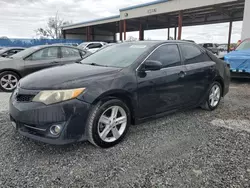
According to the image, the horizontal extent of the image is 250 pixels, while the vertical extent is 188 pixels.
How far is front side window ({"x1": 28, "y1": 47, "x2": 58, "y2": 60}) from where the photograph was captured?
22.1 feet

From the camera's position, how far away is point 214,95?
4668mm

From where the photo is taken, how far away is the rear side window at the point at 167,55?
3.52 meters

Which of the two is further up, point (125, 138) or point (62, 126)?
point (62, 126)

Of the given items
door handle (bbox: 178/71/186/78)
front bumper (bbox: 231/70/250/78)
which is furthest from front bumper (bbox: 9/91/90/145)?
front bumper (bbox: 231/70/250/78)

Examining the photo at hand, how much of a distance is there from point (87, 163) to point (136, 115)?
3.37 ft

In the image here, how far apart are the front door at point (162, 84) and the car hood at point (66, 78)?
52 cm

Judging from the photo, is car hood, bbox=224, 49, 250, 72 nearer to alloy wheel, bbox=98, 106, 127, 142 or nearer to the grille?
alloy wheel, bbox=98, 106, 127, 142

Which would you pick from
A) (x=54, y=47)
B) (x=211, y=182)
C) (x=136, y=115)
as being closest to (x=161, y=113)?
(x=136, y=115)

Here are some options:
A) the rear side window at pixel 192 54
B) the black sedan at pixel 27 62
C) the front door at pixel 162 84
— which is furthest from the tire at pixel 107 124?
the black sedan at pixel 27 62

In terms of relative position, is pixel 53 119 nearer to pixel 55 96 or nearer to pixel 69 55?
pixel 55 96

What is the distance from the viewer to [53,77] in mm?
2842

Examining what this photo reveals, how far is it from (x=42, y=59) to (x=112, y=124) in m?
4.83

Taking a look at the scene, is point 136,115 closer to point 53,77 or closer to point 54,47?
point 53,77

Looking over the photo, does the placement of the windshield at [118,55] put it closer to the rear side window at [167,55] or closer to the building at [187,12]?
the rear side window at [167,55]
